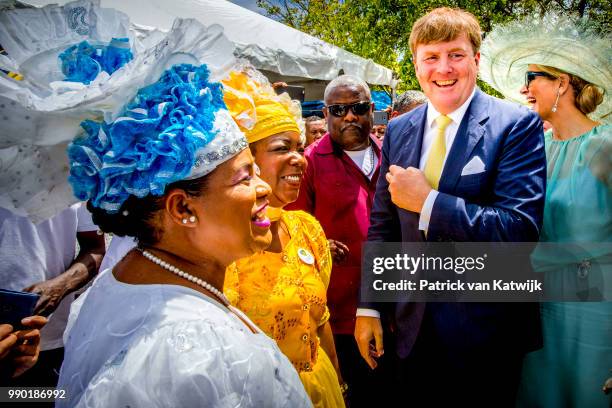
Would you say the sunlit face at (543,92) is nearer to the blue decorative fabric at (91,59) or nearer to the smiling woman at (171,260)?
the smiling woman at (171,260)

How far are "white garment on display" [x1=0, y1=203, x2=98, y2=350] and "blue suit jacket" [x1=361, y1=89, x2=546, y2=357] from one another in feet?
6.02

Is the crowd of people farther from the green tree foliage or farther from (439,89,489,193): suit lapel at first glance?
the green tree foliage

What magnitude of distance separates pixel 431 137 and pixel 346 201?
1.13m

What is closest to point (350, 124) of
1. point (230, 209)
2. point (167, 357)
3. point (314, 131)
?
point (314, 131)

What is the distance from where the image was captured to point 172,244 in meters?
1.22

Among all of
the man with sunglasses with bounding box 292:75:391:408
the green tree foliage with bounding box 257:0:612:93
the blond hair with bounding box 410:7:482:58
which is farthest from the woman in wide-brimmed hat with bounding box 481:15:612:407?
the green tree foliage with bounding box 257:0:612:93

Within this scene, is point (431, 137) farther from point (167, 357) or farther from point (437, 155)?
point (167, 357)

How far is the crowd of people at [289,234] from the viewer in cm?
105

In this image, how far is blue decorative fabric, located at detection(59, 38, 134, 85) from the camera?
1157 millimetres

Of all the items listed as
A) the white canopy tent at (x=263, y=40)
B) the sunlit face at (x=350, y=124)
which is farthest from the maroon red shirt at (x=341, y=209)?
the white canopy tent at (x=263, y=40)

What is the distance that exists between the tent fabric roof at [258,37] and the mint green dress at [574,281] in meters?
3.80

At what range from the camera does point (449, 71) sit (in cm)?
201

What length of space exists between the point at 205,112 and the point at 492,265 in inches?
57.8

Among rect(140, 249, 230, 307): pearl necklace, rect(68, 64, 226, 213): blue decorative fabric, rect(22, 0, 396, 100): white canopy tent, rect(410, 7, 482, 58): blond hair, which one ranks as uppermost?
rect(22, 0, 396, 100): white canopy tent
